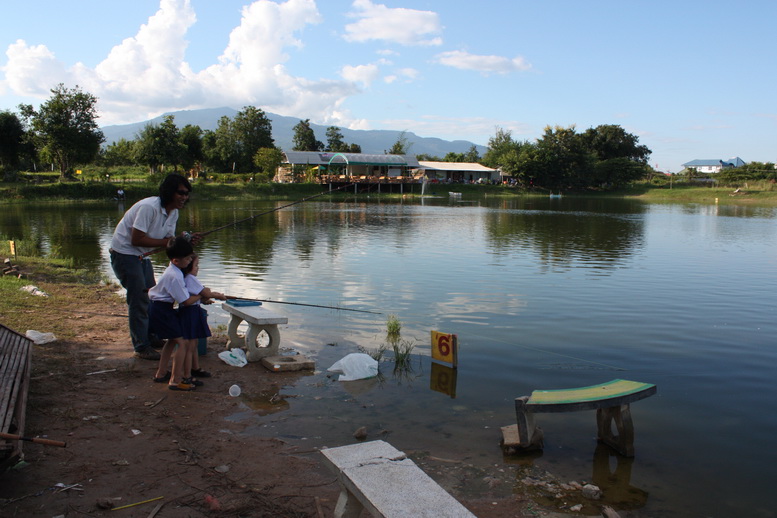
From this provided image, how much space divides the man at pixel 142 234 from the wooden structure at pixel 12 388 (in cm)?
109

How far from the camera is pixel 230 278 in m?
13.6

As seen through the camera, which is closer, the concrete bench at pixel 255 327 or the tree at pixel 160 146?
the concrete bench at pixel 255 327

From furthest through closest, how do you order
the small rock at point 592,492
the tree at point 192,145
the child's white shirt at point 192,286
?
the tree at point 192,145
the child's white shirt at point 192,286
the small rock at point 592,492

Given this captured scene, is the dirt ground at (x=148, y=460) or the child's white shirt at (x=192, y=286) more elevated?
the child's white shirt at (x=192, y=286)

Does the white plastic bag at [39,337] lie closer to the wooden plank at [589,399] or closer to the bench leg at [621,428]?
the wooden plank at [589,399]

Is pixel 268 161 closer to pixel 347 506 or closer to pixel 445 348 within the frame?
pixel 445 348

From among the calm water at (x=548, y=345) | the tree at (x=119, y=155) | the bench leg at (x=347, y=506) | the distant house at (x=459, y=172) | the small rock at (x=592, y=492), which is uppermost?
the tree at (x=119, y=155)

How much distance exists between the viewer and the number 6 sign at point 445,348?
23.7 ft

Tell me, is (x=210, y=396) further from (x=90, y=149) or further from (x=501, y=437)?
(x=90, y=149)

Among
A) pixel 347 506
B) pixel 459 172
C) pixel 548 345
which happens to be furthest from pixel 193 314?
pixel 459 172

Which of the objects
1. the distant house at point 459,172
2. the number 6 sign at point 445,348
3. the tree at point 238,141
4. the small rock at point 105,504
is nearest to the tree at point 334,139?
the distant house at point 459,172

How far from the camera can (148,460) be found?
423 centimetres

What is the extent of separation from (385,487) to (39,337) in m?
5.50

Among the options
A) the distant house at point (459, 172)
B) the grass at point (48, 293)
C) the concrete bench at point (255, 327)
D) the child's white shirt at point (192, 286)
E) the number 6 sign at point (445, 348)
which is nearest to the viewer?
the child's white shirt at point (192, 286)
